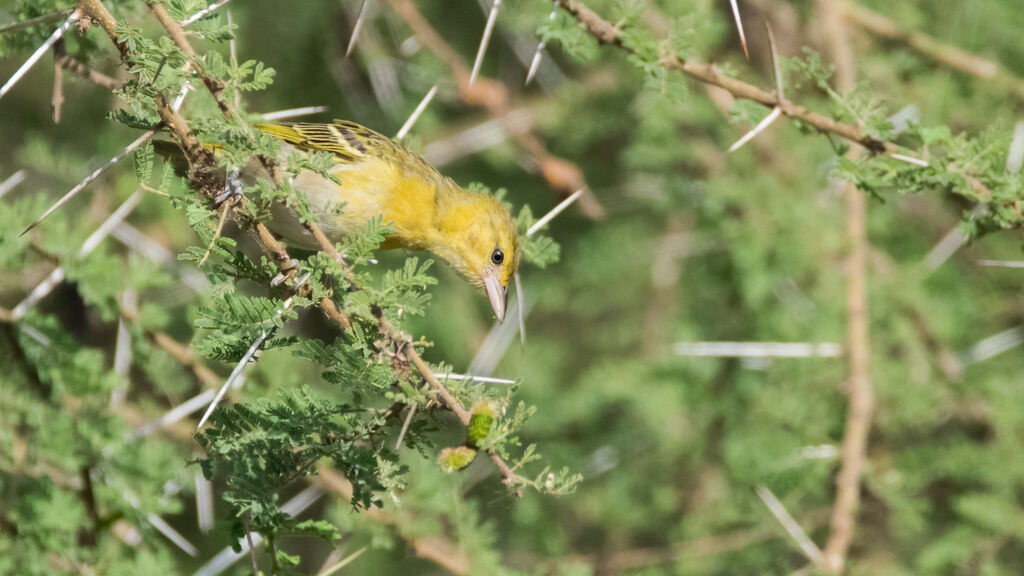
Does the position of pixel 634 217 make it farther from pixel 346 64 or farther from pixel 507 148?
pixel 346 64

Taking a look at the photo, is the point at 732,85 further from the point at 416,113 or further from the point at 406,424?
the point at 406,424

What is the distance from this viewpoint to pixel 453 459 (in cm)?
209

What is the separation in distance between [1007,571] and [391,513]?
3.18m

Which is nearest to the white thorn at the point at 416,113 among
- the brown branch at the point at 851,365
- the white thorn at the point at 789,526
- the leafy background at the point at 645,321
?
the leafy background at the point at 645,321

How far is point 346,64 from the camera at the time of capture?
588 cm

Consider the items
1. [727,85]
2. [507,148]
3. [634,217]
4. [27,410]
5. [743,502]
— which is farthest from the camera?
[634,217]

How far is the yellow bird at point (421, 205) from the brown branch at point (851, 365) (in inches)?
57.7

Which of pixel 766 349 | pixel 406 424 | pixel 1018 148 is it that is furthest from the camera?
pixel 1018 148

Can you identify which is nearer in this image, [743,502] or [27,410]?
[27,410]

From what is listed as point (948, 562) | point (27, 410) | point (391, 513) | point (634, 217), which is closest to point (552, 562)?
point (391, 513)

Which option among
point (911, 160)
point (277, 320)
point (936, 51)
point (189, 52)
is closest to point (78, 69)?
point (189, 52)

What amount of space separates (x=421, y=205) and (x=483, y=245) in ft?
1.10

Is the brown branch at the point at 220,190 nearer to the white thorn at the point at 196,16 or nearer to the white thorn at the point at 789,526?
the white thorn at the point at 196,16

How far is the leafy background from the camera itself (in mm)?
3182
